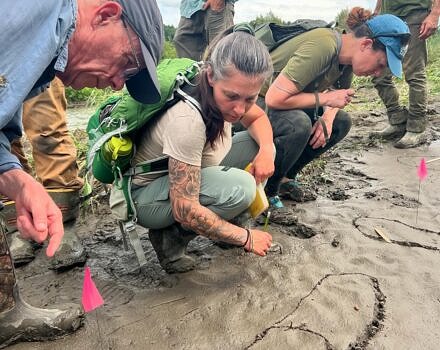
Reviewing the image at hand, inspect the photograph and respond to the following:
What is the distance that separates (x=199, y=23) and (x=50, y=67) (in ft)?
13.1

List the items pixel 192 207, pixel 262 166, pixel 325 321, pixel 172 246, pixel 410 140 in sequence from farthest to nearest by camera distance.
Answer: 1. pixel 410 140
2. pixel 262 166
3. pixel 172 246
4. pixel 192 207
5. pixel 325 321

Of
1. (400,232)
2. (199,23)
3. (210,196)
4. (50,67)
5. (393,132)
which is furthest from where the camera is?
(199,23)

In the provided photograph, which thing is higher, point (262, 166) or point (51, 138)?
point (51, 138)

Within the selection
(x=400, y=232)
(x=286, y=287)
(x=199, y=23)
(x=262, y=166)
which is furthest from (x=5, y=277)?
(x=199, y=23)

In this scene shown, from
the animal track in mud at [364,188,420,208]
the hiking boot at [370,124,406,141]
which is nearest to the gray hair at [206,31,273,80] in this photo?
the animal track in mud at [364,188,420,208]

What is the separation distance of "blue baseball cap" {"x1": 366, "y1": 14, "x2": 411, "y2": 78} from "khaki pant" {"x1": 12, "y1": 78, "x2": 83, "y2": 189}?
81.4 inches

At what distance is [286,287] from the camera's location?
2.24m

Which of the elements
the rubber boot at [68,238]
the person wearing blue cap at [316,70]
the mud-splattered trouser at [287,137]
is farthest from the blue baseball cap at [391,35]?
the rubber boot at [68,238]

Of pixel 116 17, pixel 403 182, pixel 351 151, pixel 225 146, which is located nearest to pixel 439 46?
pixel 351 151

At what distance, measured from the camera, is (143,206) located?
227cm

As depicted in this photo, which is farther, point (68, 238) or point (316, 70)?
point (316, 70)

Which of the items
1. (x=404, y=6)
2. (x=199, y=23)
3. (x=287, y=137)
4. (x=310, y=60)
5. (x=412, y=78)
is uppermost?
(x=310, y=60)

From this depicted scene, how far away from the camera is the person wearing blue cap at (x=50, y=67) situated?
3.67 feet

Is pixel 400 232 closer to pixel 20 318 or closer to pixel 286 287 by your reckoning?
pixel 286 287
